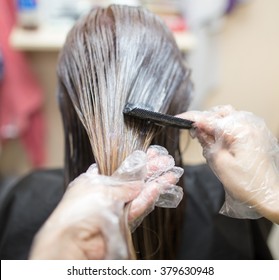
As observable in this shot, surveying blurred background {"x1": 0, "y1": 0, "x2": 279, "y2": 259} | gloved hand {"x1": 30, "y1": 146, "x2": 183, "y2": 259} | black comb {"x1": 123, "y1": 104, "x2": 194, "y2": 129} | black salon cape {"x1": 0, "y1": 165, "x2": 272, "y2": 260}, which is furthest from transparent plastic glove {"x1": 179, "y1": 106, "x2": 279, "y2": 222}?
blurred background {"x1": 0, "y1": 0, "x2": 279, "y2": 259}

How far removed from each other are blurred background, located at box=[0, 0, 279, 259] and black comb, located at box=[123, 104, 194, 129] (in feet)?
2.61

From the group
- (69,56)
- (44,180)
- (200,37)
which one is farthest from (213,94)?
(69,56)

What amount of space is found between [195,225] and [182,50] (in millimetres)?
810

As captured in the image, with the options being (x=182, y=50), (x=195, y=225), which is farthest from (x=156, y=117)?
(x=182, y=50)

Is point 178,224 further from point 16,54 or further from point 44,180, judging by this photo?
point 16,54

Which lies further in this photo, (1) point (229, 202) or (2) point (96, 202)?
(1) point (229, 202)

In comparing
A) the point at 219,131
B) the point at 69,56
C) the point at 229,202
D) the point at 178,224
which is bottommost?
the point at 178,224

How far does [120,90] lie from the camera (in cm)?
79

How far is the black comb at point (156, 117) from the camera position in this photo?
0.73 metres

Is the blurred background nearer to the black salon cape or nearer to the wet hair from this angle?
the black salon cape

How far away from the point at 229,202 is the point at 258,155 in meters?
0.11

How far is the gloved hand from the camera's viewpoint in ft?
1.92

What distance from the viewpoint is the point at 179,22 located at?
5.71 ft

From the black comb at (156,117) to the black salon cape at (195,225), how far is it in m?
0.45
